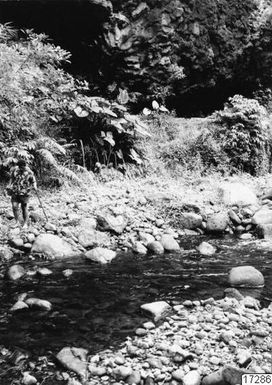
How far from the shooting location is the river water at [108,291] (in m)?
4.11

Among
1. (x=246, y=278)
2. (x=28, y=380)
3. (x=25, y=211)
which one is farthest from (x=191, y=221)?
(x=28, y=380)

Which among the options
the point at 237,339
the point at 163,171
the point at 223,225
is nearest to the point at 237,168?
the point at 163,171

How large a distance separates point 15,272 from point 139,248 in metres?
2.23

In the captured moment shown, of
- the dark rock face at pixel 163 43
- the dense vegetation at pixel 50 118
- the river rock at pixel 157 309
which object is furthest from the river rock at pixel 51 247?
A: the dark rock face at pixel 163 43

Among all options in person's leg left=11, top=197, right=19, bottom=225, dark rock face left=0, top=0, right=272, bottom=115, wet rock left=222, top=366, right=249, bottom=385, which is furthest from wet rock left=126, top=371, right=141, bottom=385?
dark rock face left=0, top=0, right=272, bottom=115

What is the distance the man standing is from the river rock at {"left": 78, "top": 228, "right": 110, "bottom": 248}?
40.4 inches

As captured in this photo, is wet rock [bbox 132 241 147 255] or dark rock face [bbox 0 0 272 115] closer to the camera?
wet rock [bbox 132 241 147 255]

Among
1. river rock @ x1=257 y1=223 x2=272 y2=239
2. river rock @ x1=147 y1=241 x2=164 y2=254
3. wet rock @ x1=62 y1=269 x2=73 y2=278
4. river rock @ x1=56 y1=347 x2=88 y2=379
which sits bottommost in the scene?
A: river rock @ x1=257 y1=223 x2=272 y2=239

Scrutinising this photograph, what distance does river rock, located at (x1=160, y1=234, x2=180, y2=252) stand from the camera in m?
7.27

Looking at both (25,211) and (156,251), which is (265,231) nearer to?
(156,251)

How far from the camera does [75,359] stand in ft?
11.9

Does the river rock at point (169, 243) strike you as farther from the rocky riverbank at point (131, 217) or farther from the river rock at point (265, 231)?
the river rock at point (265, 231)

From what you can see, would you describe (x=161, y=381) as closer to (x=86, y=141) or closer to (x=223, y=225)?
(x=223, y=225)

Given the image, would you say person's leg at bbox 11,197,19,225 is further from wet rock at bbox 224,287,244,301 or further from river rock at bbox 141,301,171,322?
wet rock at bbox 224,287,244,301
